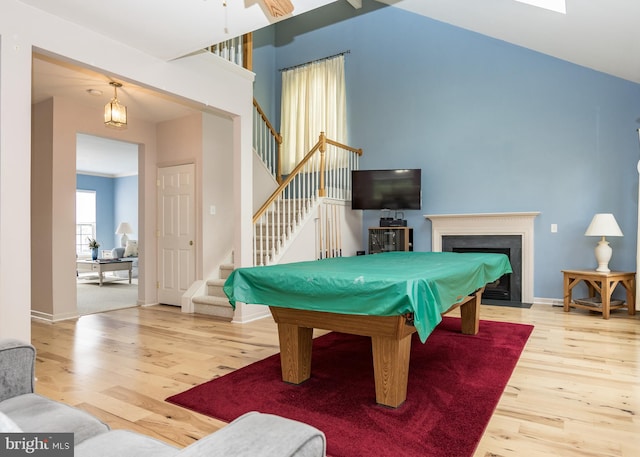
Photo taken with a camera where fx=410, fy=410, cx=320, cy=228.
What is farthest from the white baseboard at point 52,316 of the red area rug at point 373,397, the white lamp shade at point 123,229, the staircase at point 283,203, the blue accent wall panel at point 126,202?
the blue accent wall panel at point 126,202

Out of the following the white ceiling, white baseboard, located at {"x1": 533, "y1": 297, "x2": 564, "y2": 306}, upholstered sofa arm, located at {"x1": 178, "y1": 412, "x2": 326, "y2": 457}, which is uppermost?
the white ceiling

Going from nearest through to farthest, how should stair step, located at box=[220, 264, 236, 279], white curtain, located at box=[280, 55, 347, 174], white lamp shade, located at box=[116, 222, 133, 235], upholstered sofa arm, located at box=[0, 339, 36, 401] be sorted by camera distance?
upholstered sofa arm, located at box=[0, 339, 36, 401] < stair step, located at box=[220, 264, 236, 279] < white curtain, located at box=[280, 55, 347, 174] < white lamp shade, located at box=[116, 222, 133, 235]

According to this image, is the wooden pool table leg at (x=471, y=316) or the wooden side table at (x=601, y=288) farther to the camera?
the wooden side table at (x=601, y=288)

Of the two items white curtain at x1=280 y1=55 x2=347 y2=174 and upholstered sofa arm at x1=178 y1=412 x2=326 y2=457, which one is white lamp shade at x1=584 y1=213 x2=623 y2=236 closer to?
white curtain at x1=280 y1=55 x2=347 y2=174

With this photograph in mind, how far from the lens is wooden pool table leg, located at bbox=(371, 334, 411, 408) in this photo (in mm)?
2236

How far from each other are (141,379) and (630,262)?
216 inches

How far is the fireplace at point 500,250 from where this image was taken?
561cm

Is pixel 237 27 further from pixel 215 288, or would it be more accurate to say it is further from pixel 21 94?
pixel 215 288

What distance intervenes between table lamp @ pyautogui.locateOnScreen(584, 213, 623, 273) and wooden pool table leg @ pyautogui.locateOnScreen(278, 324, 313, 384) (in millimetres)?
3851

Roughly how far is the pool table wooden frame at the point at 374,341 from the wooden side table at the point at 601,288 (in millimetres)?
3483

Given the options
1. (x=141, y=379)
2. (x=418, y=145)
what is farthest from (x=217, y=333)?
(x=418, y=145)

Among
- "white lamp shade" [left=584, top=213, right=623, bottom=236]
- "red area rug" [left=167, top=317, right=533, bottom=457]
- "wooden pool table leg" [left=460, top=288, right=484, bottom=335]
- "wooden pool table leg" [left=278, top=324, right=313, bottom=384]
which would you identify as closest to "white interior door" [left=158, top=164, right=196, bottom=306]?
"red area rug" [left=167, top=317, right=533, bottom=457]

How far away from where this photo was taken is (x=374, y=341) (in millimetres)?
2293

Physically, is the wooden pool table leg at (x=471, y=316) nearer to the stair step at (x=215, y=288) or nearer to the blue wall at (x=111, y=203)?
the stair step at (x=215, y=288)
